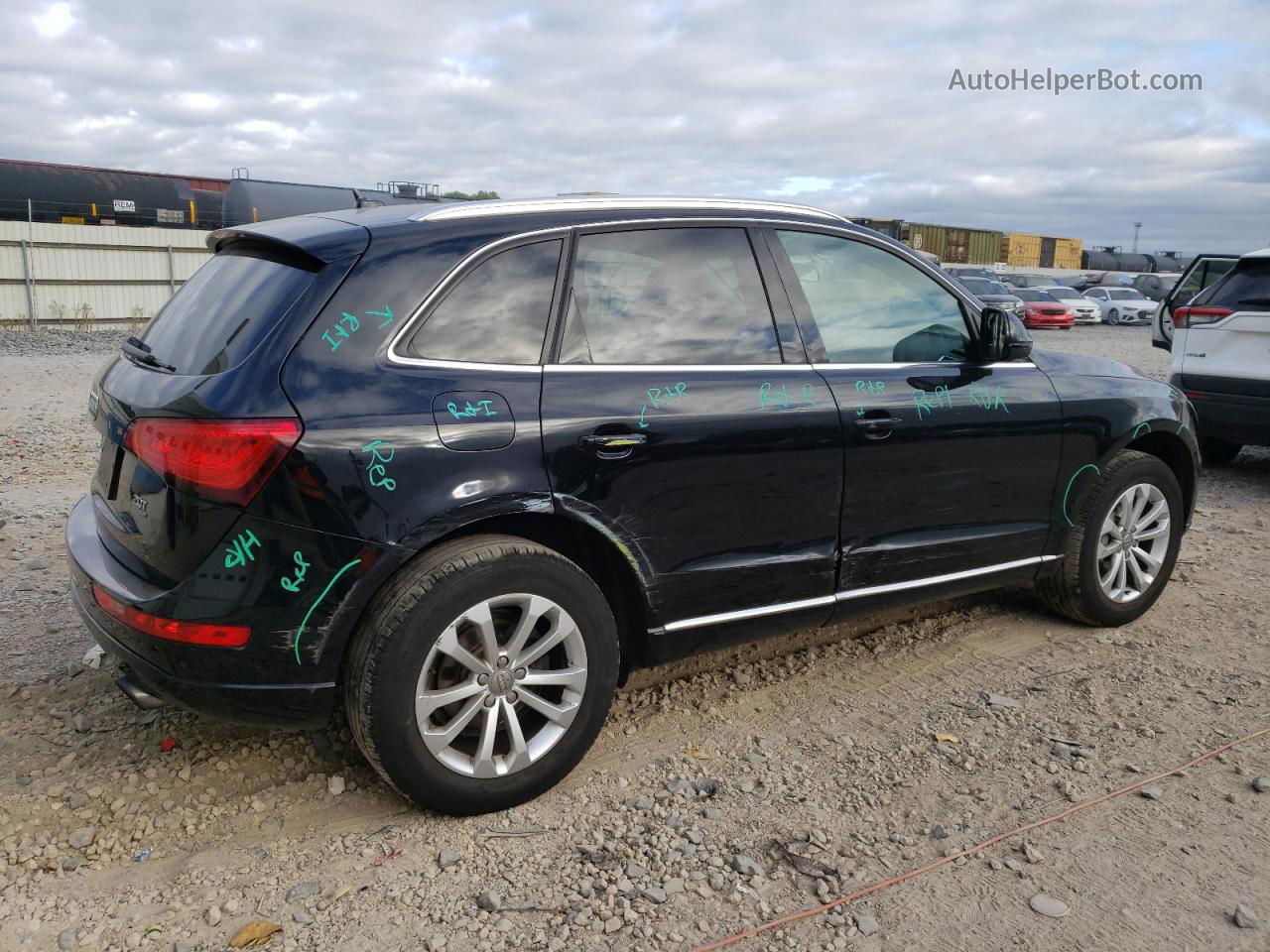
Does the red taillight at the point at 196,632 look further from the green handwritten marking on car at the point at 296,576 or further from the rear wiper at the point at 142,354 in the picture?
the rear wiper at the point at 142,354

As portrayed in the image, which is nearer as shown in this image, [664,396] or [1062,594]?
[664,396]

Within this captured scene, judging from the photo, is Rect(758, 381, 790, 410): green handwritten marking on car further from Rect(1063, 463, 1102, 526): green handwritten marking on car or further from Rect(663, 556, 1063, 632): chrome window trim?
Rect(1063, 463, 1102, 526): green handwritten marking on car

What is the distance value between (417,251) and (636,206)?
821 millimetres

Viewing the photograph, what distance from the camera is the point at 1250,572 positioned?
18.0ft

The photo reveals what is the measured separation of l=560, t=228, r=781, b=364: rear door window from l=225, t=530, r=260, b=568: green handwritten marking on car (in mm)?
1057

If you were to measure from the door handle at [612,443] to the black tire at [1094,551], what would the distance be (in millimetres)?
2229

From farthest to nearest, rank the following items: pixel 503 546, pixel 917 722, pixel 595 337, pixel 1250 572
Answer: pixel 1250 572, pixel 917 722, pixel 595 337, pixel 503 546

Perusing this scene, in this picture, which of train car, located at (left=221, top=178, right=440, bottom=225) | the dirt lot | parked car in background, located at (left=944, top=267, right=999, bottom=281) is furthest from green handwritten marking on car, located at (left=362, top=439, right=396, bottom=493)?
parked car in background, located at (left=944, top=267, right=999, bottom=281)

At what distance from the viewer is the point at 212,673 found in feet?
8.97

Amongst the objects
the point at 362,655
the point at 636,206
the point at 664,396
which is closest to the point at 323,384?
the point at 362,655

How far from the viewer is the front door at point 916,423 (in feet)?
12.0

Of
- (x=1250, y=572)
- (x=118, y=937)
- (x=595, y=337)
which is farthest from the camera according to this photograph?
(x=1250, y=572)

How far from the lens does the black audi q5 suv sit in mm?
2721

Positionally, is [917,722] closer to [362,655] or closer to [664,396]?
[664,396]
